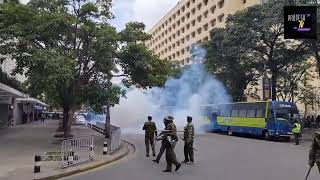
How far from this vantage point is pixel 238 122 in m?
40.2

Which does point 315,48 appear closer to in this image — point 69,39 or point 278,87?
point 278,87

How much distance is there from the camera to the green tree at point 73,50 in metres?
24.8

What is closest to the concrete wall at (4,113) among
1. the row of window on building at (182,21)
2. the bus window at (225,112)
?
the bus window at (225,112)

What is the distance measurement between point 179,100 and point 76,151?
4283cm

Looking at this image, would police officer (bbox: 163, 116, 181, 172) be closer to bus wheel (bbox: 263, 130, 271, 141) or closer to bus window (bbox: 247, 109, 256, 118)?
bus wheel (bbox: 263, 130, 271, 141)

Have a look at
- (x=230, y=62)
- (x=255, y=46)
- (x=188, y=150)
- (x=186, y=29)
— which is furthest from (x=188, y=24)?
(x=188, y=150)

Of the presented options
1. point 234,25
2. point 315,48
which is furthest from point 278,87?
point 315,48

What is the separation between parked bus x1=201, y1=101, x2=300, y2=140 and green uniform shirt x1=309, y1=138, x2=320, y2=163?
954 inches

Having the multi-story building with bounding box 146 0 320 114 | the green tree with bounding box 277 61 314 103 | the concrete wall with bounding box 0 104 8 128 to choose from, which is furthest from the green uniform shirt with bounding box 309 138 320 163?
the multi-story building with bounding box 146 0 320 114

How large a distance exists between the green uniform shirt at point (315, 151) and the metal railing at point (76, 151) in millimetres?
8520

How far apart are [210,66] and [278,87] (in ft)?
24.6

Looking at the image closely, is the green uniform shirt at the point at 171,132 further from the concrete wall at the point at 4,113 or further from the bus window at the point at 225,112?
the concrete wall at the point at 4,113

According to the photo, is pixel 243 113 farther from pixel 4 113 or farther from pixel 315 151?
pixel 315 151

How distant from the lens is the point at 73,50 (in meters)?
27.7
